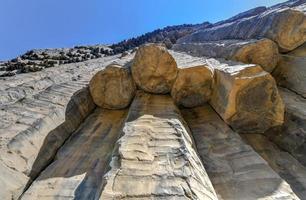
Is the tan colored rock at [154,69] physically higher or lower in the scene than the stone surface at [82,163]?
higher

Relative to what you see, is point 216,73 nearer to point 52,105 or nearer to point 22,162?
point 52,105

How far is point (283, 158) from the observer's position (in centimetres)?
352

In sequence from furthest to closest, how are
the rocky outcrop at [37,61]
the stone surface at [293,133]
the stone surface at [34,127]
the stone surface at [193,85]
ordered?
1. the rocky outcrop at [37,61]
2. the stone surface at [193,85]
3. the stone surface at [293,133]
4. the stone surface at [34,127]

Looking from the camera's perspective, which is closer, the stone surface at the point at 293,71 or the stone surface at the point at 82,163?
the stone surface at the point at 82,163

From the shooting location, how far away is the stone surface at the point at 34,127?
9.55ft

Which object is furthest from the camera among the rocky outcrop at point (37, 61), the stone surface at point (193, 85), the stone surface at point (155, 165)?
the rocky outcrop at point (37, 61)

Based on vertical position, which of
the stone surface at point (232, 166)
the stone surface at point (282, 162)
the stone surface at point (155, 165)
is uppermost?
the stone surface at point (155, 165)

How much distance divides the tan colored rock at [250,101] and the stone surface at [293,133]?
0.14 m

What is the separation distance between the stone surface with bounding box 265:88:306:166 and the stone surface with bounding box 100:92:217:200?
3.86ft

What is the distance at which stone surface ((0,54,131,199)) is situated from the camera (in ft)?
9.55

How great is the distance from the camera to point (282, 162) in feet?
11.3

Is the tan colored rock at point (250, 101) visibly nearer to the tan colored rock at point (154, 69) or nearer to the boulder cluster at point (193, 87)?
the boulder cluster at point (193, 87)

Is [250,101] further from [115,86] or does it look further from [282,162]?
[115,86]

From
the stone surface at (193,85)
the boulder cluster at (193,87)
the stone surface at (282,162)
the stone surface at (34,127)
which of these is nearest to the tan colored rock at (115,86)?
the boulder cluster at (193,87)
